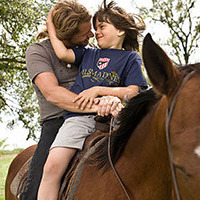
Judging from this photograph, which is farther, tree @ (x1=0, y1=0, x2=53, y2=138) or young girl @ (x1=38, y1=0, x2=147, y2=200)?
tree @ (x1=0, y1=0, x2=53, y2=138)

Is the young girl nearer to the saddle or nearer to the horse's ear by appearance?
the saddle

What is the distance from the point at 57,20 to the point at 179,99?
206cm

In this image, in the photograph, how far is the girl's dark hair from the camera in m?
3.46

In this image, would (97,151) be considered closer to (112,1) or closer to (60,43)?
(60,43)

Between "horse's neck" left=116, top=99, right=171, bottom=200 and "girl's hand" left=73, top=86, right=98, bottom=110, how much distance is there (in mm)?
613

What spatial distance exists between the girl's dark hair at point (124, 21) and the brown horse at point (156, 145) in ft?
3.89

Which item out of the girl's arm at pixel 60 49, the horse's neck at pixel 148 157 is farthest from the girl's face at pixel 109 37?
the horse's neck at pixel 148 157

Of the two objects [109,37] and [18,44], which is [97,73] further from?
[18,44]

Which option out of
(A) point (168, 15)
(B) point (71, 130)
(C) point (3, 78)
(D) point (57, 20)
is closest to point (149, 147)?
(B) point (71, 130)

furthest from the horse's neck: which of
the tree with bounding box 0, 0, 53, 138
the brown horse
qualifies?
the tree with bounding box 0, 0, 53, 138

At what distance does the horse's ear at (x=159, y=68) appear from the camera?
1.92 metres

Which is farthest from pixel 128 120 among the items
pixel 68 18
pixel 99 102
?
pixel 68 18

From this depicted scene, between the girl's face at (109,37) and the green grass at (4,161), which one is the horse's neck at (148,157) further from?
the green grass at (4,161)

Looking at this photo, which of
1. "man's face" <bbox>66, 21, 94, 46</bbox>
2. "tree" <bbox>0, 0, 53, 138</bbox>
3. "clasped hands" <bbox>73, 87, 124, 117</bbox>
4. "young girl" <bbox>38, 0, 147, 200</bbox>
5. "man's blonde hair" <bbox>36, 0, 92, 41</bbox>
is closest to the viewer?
"clasped hands" <bbox>73, 87, 124, 117</bbox>
